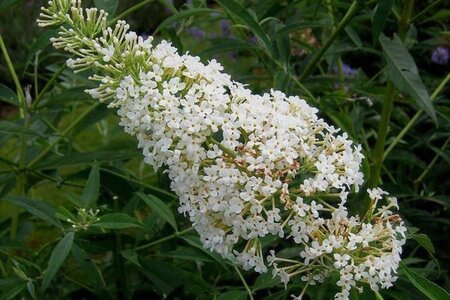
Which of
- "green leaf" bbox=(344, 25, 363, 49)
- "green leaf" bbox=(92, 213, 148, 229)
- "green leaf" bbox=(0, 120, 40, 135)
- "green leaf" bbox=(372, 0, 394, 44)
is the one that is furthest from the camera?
"green leaf" bbox=(344, 25, 363, 49)

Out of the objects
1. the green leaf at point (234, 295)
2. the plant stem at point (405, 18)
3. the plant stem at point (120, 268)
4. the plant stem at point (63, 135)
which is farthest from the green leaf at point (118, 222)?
the plant stem at point (405, 18)

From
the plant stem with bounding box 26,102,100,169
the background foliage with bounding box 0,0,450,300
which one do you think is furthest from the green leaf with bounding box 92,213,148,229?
the plant stem with bounding box 26,102,100,169

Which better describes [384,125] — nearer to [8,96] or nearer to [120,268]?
[120,268]

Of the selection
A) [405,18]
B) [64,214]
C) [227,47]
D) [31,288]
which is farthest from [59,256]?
[405,18]

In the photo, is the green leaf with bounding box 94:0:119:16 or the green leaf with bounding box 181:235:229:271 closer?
the green leaf with bounding box 94:0:119:16

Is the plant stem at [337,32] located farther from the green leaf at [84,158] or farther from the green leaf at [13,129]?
the green leaf at [13,129]

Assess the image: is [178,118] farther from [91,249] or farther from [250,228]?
[91,249]

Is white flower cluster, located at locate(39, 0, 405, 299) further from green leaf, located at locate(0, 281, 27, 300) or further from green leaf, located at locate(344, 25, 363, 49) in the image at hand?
green leaf, located at locate(344, 25, 363, 49)
